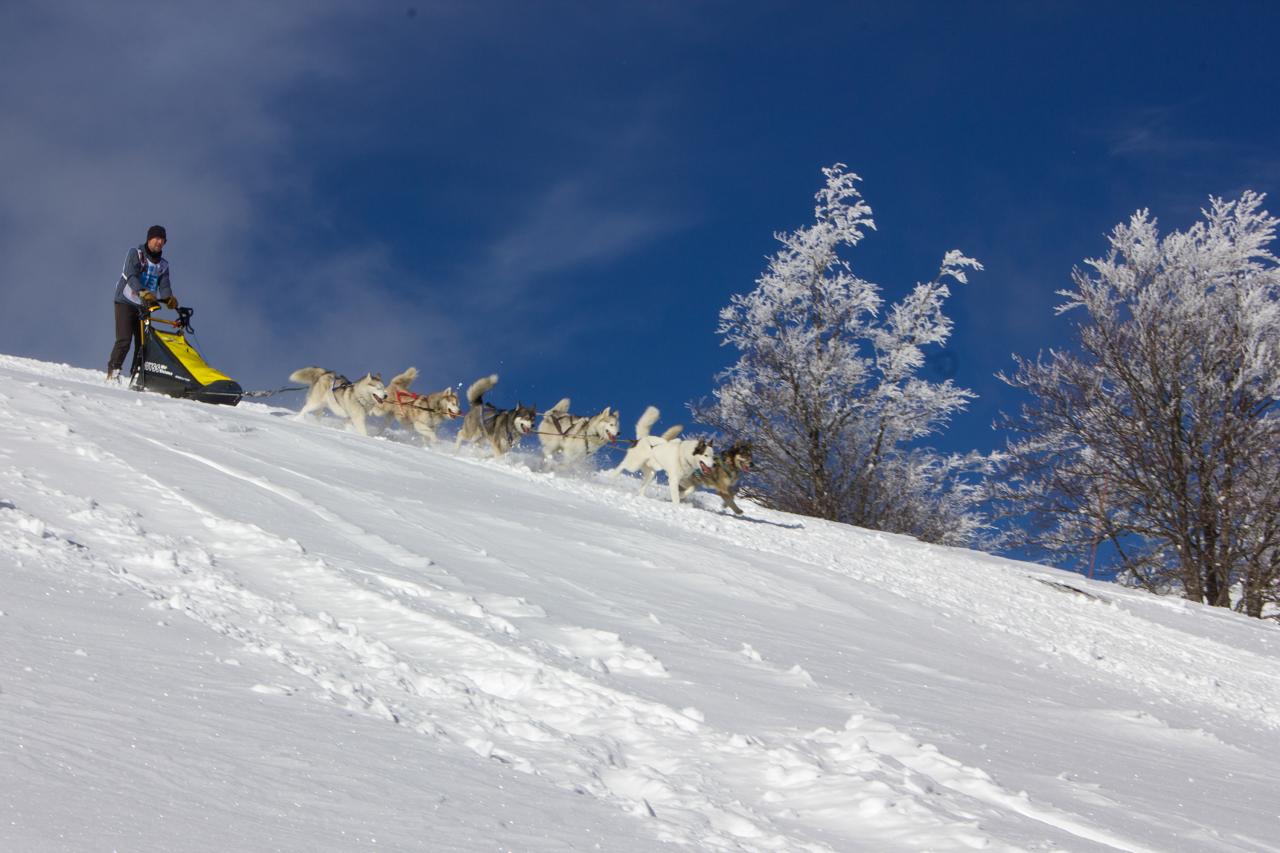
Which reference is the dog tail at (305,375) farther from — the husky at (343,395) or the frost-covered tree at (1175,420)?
the frost-covered tree at (1175,420)

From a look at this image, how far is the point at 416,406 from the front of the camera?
48.4 feet

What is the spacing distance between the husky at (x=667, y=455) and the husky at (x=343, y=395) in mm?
3408

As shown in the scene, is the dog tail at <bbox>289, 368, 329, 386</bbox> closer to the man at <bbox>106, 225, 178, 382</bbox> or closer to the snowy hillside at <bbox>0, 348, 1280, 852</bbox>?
the man at <bbox>106, 225, 178, 382</bbox>

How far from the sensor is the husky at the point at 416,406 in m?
14.8

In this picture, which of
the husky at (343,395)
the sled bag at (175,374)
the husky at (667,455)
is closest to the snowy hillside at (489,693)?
the sled bag at (175,374)

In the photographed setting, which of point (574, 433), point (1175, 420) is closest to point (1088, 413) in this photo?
point (1175, 420)

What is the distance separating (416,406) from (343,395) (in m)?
1.01

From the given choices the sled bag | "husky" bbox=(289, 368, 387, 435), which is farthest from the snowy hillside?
"husky" bbox=(289, 368, 387, 435)

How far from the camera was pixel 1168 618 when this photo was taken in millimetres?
12234

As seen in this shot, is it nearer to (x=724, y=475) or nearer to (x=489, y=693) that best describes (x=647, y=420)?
(x=724, y=475)

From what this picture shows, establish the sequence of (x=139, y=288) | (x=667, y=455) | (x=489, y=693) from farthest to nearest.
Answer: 1. (x=667, y=455)
2. (x=139, y=288)
3. (x=489, y=693)

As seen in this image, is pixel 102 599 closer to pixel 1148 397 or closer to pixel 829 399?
pixel 1148 397

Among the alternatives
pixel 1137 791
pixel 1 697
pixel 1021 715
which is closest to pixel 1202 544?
pixel 1021 715

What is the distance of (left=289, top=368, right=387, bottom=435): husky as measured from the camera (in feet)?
48.0
